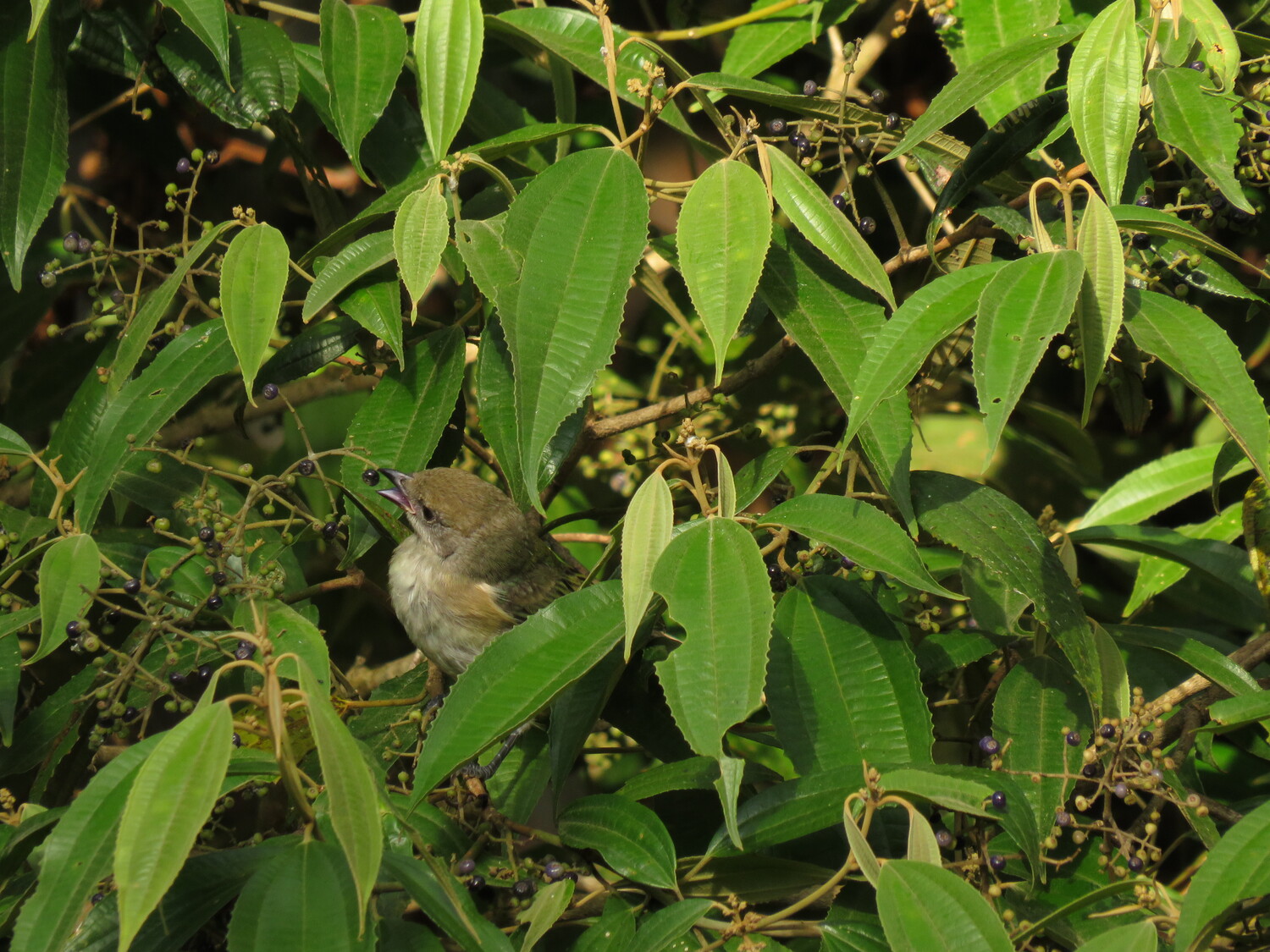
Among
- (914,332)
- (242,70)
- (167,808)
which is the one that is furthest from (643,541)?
(242,70)

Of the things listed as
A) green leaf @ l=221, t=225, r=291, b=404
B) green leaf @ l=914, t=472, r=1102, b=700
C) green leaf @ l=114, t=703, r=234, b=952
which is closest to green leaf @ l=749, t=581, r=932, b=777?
green leaf @ l=914, t=472, r=1102, b=700

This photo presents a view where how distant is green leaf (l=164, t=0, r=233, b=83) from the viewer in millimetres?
2588

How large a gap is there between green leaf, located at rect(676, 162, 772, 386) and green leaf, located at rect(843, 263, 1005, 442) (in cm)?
25

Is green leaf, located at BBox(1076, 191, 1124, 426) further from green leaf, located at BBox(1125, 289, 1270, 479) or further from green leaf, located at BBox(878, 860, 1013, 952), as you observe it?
green leaf, located at BBox(878, 860, 1013, 952)

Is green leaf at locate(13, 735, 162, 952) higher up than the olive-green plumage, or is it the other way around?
green leaf at locate(13, 735, 162, 952)

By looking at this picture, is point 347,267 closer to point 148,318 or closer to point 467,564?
point 148,318

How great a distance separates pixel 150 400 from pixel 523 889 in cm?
139

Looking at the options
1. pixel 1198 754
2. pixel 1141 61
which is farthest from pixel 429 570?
pixel 1141 61

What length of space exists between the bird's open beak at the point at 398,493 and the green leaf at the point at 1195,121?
5.99 ft

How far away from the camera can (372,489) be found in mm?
2855

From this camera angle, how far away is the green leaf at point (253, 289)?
238 cm

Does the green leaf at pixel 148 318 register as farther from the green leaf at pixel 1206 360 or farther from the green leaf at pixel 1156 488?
the green leaf at pixel 1156 488

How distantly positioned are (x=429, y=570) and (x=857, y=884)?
2.20 m

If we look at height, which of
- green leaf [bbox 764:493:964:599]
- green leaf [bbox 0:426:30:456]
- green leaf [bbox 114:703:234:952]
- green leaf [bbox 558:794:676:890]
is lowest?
green leaf [bbox 558:794:676:890]
